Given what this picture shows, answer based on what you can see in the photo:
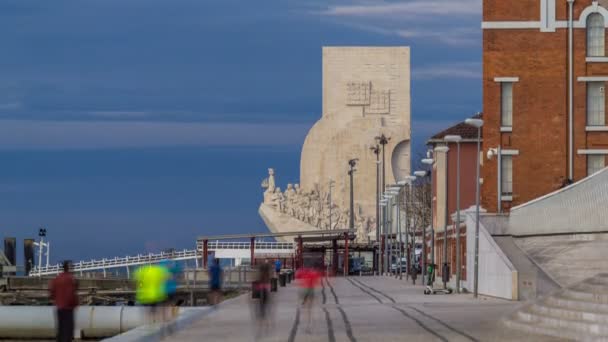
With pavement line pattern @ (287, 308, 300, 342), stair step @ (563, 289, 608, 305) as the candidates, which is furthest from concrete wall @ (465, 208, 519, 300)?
stair step @ (563, 289, 608, 305)

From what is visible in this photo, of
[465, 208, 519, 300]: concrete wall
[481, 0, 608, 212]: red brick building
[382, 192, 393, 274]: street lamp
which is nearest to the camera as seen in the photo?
[465, 208, 519, 300]: concrete wall

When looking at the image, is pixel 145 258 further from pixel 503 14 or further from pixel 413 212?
pixel 503 14

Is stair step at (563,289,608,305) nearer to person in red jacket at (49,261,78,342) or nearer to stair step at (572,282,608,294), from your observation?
stair step at (572,282,608,294)

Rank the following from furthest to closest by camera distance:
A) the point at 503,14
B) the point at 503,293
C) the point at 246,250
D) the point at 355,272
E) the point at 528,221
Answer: the point at 246,250, the point at 355,272, the point at 503,14, the point at 528,221, the point at 503,293

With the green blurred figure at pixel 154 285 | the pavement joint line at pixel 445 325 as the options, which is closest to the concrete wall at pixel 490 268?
the pavement joint line at pixel 445 325

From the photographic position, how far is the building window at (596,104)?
61531 mm

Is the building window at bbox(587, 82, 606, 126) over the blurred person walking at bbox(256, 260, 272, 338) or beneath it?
over

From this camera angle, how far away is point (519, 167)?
202 feet

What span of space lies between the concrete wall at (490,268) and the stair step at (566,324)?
16.0m

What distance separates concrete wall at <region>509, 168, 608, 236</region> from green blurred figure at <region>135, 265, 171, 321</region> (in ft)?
66.1

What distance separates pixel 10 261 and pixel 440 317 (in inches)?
3092

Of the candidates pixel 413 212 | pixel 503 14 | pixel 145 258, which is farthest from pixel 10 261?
pixel 503 14

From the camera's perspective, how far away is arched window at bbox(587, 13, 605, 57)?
61781 millimetres

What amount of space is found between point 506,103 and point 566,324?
35.2m
